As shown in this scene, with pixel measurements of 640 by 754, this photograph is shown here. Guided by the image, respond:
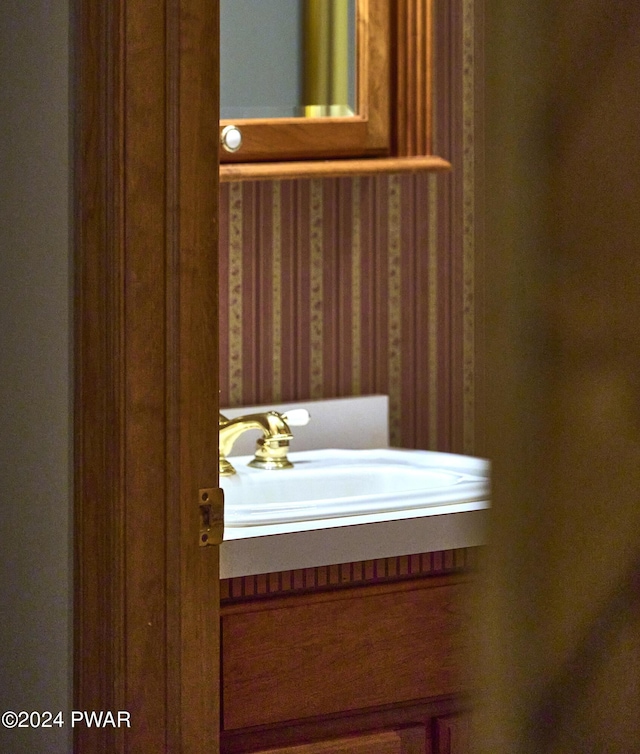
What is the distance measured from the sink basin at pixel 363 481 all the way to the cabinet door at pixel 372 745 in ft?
0.92

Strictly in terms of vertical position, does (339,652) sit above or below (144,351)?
below

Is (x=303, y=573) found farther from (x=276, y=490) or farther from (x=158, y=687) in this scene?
(x=276, y=490)

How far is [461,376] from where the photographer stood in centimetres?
212

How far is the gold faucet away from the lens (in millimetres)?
1704

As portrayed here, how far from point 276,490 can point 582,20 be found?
1576 mm

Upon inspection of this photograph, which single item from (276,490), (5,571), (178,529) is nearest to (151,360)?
(178,529)

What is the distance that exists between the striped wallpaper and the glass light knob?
0.15 m

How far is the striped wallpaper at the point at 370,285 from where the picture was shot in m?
1.91

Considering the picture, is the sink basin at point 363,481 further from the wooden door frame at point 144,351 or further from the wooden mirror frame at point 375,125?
the wooden mirror frame at point 375,125

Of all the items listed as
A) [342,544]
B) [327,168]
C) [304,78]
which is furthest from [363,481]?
[304,78]

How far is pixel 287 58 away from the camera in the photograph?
5.98 feet

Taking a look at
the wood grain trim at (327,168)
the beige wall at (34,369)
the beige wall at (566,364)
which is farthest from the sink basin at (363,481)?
the beige wall at (566,364)

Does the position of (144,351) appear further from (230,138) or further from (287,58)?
(287,58)

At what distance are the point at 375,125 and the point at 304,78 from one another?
0.46 ft
